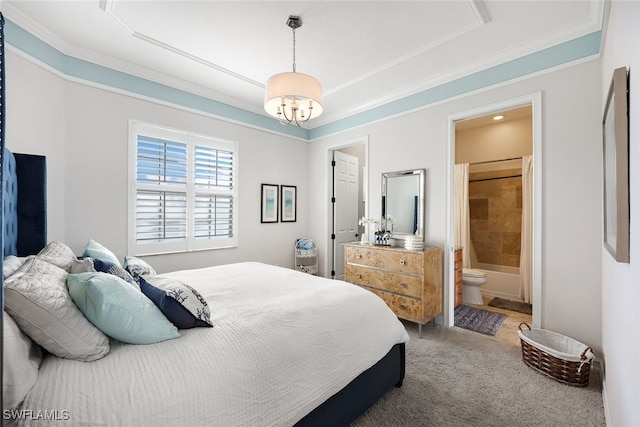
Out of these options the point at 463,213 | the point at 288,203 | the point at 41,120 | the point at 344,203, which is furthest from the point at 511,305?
the point at 41,120

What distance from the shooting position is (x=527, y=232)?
3963 millimetres

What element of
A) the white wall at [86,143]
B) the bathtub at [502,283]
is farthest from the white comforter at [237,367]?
the bathtub at [502,283]

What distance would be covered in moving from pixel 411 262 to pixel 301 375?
1979 millimetres

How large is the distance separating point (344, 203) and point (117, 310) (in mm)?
4056

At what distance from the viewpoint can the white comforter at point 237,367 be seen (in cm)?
94

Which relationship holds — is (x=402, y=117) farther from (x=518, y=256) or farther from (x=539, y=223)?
(x=518, y=256)

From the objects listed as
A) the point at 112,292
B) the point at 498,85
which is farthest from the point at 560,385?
the point at 112,292

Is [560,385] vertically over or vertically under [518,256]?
under

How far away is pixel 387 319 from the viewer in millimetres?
2000

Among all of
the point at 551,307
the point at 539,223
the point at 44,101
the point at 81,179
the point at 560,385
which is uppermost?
the point at 44,101

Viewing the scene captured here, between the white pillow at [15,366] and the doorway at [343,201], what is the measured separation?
3.85 m

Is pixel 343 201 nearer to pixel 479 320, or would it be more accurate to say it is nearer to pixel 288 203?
pixel 288 203

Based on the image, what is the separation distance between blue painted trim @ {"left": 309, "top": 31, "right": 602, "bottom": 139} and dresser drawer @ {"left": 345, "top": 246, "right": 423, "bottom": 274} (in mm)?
1816

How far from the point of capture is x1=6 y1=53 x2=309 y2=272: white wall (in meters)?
2.35
